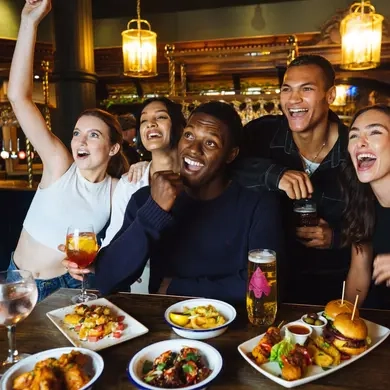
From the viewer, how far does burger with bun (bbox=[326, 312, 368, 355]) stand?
121 cm

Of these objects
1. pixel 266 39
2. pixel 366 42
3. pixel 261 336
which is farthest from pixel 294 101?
pixel 266 39

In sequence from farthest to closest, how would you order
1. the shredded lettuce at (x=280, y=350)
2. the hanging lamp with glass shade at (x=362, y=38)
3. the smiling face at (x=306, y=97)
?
1. the hanging lamp with glass shade at (x=362, y=38)
2. the smiling face at (x=306, y=97)
3. the shredded lettuce at (x=280, y=350)

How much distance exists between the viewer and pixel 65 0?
4.93 meters

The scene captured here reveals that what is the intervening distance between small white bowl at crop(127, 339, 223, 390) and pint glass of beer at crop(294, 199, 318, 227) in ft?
3.02

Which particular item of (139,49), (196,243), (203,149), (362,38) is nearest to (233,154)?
(203,149)

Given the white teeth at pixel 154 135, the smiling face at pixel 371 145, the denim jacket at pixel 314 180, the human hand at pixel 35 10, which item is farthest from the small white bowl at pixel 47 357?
the human hand at pixel 35 10

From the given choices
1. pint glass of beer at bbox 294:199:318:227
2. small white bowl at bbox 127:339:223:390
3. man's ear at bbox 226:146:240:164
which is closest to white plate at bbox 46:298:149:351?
small white bowl at bbox 127:339:223:390

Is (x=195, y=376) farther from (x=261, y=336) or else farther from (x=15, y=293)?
(x=15, y=293)

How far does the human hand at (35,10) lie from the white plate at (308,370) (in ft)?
5.62

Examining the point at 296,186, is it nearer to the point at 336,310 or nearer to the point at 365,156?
the point at 365,156

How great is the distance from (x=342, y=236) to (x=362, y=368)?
945 mm

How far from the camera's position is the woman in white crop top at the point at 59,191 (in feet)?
7.33

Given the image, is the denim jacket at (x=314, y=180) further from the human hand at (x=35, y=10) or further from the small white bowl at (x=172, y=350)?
the human hand at (x=35, y=10)

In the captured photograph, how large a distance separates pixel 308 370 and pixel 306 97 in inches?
57.2
